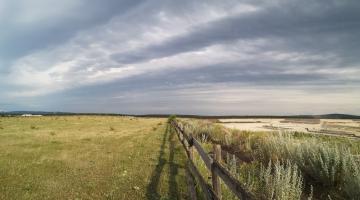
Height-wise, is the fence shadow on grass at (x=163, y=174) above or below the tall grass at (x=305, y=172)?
below

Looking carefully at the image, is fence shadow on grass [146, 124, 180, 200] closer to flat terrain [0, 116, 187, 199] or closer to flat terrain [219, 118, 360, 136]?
flat terrain [0, 116, 187, 199]

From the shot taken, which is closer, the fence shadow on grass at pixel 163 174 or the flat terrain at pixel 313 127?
the fence shadow on grass at pixel 163 174

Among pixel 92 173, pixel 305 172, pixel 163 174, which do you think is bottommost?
pixel 92 173

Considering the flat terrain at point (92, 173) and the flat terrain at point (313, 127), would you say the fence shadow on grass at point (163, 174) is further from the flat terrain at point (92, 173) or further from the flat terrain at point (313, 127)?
the flat terrain at point (313, 127)

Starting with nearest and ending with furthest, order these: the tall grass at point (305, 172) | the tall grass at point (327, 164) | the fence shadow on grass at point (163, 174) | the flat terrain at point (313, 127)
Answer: the tall grass at point (305, 172)
the tall grass at point (327, 164)
the fence shadow on grass at point (163, 174)
the flat terrain at point (313, 127)

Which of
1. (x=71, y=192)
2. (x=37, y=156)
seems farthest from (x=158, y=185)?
(x=37, y=156)

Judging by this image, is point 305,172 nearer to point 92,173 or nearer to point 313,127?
point 92,173

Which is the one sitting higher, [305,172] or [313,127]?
[313,127]

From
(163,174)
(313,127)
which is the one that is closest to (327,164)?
(163,174)

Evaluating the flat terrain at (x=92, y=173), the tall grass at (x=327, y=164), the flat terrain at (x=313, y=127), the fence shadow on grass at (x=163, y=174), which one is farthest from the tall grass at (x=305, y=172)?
the flat terrain at (x=313, y=127)

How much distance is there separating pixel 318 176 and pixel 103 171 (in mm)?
8108

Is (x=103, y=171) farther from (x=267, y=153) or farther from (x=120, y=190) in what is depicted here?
(x=267, y=153)

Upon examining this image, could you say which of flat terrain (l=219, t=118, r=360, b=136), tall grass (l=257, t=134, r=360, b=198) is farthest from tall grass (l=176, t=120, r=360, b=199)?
flat terrain (l=219, t=118, r=360, b=136)

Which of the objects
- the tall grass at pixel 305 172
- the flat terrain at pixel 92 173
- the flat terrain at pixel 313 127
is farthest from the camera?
the flat terrain at pixel 313 127
